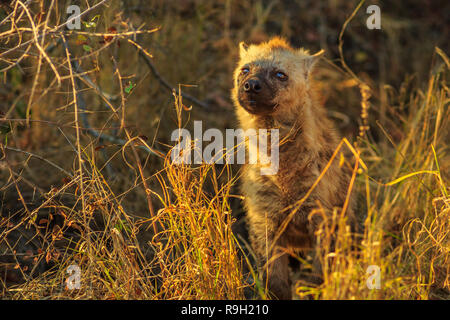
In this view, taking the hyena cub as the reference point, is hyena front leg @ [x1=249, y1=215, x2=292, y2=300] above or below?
below

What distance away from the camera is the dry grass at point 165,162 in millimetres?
2820

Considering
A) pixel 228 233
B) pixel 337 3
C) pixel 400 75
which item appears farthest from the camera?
pixel 337 3

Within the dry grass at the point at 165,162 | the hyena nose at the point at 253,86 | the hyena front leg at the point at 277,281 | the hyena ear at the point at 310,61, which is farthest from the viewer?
the hyena ear at the point at 310,61

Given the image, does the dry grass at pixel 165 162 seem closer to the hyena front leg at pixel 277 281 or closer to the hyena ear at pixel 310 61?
the hyena front leg at pixel 277 281

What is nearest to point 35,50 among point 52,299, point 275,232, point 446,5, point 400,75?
point 52,299

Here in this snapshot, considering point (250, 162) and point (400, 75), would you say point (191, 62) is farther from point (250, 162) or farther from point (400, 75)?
point (400, 75)

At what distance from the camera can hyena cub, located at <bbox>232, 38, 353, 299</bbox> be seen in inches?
137

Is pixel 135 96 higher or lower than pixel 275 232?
higher

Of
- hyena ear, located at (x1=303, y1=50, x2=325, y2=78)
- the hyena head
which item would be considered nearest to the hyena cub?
the hyena head

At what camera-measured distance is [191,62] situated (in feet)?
18.7

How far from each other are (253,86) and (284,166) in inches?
22.9

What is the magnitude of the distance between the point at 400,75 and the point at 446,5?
1601 mm

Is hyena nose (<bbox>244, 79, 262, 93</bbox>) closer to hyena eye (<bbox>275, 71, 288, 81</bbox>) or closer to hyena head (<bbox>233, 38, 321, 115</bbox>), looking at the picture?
hyena head (<bbox>233, 38, 321, 115</bbox>)

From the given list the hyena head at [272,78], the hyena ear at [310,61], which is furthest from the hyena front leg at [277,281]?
the hyena ear at [310,61]
